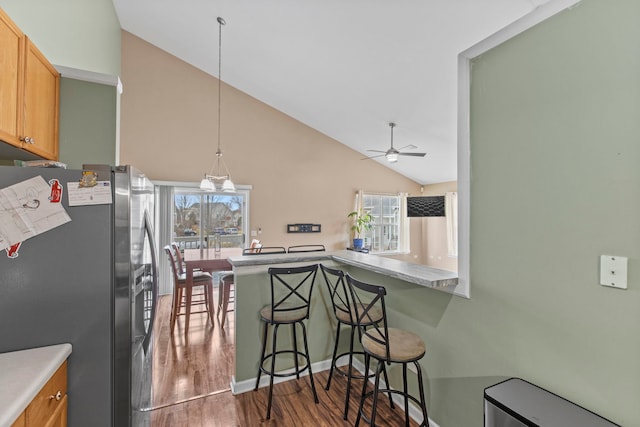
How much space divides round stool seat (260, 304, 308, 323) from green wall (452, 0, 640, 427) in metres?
1.07

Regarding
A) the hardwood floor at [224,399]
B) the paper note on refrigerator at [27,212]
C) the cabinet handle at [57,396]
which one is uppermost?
the paper note on refrigerator at [27,212]

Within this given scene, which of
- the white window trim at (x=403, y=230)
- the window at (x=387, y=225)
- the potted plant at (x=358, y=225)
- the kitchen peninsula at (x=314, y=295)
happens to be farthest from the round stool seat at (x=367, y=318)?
the white window trim at (x=403, y=230)

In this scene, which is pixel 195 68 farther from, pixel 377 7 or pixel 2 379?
pixel 2 379

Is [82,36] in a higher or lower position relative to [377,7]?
lower

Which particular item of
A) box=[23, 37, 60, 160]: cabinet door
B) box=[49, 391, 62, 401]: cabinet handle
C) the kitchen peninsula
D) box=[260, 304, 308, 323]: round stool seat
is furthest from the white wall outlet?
box=[23, 37, 60, 160]: cabinet door

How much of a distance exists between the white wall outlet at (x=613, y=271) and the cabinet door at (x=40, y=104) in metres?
2.61

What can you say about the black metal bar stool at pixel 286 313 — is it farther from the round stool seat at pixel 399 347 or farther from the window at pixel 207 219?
the window at pixel 207 219

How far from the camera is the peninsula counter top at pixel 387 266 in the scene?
1562 millimetres

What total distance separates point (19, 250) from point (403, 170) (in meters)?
6.93

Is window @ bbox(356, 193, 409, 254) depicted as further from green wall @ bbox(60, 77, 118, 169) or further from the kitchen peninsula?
green wall @ bbox(60, 77, 118, 169)

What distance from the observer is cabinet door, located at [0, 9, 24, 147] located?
1214 millimetres

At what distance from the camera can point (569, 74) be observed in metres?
1.13

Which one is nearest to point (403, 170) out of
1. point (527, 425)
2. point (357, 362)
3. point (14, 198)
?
point (357, 362)

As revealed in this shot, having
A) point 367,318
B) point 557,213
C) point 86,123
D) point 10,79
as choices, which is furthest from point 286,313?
point 10,79
